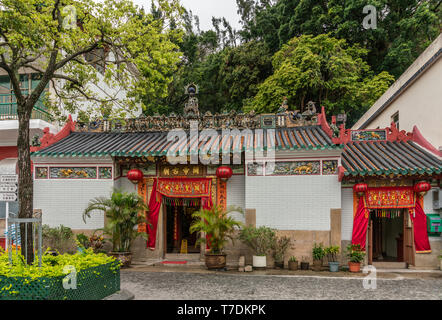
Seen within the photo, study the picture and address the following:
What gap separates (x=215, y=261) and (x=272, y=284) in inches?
85.3

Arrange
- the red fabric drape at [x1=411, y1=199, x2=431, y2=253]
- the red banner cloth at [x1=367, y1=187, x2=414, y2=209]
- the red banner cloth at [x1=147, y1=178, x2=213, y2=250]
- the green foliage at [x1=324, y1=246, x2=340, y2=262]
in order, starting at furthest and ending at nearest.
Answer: the red banner cloth at [x1=147, y1=178, x2=213, y2=250] < the red banner cloth at [x1=367, y1=187, x2=414, y2=209] < the red fabric drape at [x1=411, y1=199, x2=431, y2=253] < the green foliage at [x1=324, y1=246, x2=340, y2=262]

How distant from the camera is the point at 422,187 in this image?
391 inches

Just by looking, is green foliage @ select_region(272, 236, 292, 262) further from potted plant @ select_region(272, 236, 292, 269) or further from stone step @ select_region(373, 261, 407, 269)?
stone step @ select_region(373, 261, 407, 269)

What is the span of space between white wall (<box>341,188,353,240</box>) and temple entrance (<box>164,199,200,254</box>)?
5.49m

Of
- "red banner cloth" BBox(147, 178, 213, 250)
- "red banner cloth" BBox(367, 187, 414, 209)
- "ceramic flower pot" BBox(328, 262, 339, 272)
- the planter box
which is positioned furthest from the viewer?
"red banner cloth" BBox(147, 178, 213, 250)

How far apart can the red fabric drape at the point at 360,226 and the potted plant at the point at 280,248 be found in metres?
1.89

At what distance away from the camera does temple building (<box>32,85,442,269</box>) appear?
33.6ft

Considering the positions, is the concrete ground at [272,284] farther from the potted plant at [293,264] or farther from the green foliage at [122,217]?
the green foliage at [122,217]

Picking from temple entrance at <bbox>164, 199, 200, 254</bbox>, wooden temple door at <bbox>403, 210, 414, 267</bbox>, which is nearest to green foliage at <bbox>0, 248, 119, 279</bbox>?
temple entrance at <bbox>164, 199, 200, 254</bbox>

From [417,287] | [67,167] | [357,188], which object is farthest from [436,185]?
[67,167]

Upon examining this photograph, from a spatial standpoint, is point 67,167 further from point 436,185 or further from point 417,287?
point 436,185

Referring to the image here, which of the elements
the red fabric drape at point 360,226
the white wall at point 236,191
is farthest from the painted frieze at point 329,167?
the white wall at point 236,191

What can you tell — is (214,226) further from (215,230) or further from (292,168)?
(292,168)

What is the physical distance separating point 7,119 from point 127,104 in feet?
26.3
